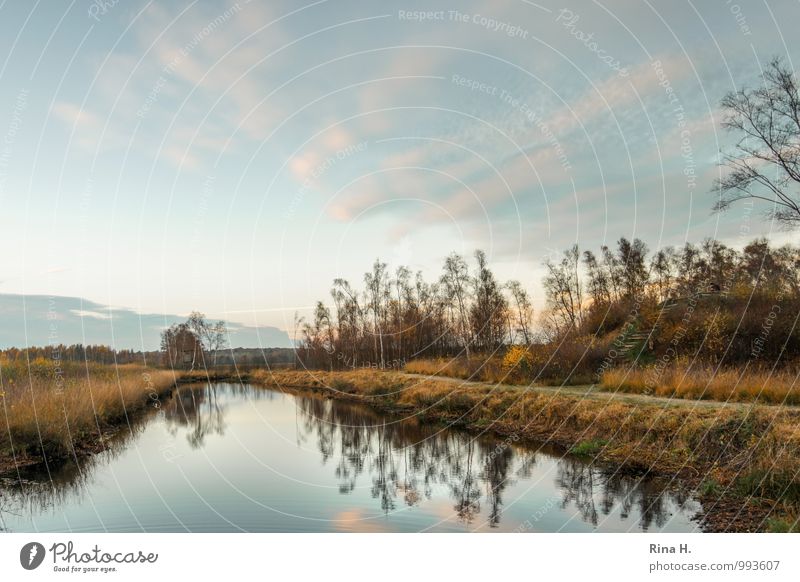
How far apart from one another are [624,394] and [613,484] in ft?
22.8

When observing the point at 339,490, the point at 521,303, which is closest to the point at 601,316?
the point at 521,303

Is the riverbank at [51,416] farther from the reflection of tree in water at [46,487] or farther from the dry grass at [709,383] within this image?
the dry grass at [709,383]

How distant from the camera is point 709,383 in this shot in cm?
1498

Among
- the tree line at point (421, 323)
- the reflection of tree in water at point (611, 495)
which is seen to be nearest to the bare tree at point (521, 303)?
the tree line at point (421, 323)

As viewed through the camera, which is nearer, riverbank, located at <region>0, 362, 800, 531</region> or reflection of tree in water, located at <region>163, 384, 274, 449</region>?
riverbank, located at <region>0, 362, 800, 531</region>

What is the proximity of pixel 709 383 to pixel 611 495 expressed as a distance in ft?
22.2

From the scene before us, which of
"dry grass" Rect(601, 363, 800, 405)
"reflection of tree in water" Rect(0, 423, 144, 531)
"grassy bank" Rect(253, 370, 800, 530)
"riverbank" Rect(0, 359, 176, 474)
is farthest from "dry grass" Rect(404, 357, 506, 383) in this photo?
"reflection of tree in water" Rect(0, 423, 144, 531)

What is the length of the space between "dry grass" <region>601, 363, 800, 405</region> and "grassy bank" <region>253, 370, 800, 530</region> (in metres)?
1.38

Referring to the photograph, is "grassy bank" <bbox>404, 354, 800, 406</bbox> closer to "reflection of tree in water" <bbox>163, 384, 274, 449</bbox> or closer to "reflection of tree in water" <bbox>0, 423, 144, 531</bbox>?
"reflection of tree in water" <bbox>163, 384, 274, 449</bbox>
